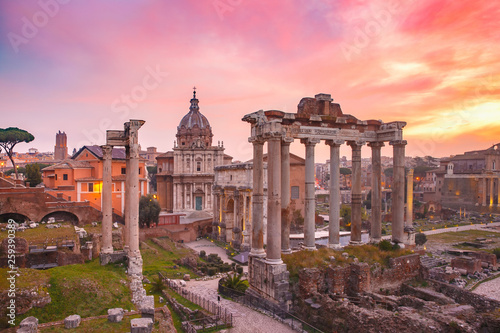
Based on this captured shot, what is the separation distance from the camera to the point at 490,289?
891 inches

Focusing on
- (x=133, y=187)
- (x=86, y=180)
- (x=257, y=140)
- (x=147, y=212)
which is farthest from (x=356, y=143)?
(x=86, y=180)

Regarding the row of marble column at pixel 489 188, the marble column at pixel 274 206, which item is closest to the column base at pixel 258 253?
the marble column at pixel 274 206

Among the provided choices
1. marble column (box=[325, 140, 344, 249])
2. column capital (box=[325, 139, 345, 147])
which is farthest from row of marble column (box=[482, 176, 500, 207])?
column capital (box=[325, 139, 345, 147])

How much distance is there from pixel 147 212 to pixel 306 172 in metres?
26.6

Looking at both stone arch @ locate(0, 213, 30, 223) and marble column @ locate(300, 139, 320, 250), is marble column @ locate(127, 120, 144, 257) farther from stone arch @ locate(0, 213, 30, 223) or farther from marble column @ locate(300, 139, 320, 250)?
stone arch @ locate(0, 213, 30, 223)

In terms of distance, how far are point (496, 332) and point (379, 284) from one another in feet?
18.1

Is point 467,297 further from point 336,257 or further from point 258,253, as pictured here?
point 258,253

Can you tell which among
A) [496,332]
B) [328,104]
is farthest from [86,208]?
[496,332]

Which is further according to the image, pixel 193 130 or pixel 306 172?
pixel 193 130

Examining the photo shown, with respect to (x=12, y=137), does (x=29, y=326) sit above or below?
below

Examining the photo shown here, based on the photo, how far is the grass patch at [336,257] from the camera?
1538 centimetres

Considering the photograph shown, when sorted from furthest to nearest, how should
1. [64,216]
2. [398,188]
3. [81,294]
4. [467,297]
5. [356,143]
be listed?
1. [64,216]
2. [398,188]
3. [356,143]
4. [467,297]
5. [81,294]

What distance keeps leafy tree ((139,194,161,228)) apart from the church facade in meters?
11.0

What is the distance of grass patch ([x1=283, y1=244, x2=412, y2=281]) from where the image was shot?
605 inches
